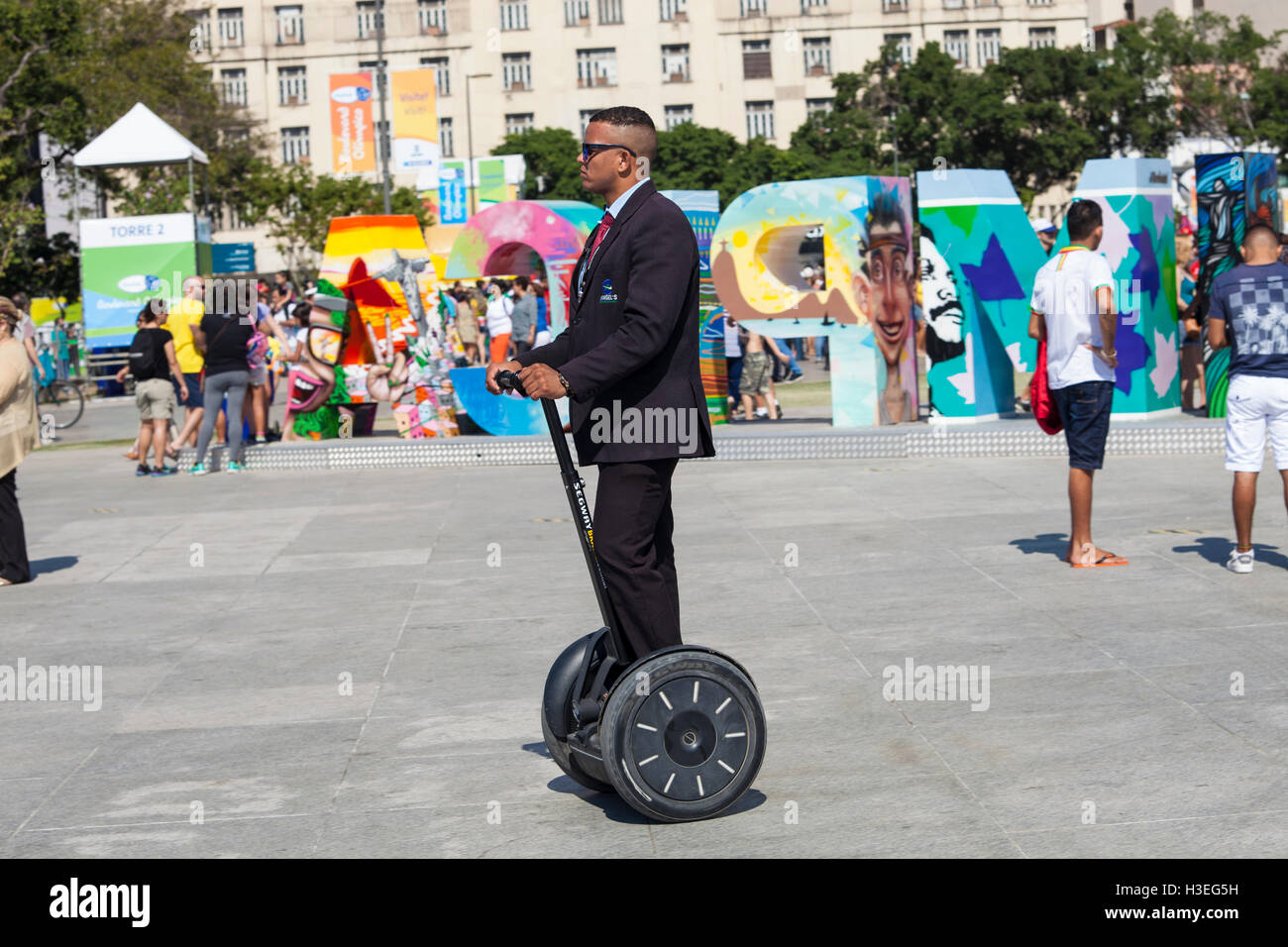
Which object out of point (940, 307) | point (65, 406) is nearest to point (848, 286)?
point (940, 307)

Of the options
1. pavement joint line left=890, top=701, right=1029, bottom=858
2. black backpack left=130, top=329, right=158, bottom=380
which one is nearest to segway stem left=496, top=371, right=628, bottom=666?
pavement joint line left=890, top=701, right=1029, bottom=858

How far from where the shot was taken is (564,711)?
471cm

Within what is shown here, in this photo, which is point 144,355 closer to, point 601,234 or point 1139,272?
point 1139,272

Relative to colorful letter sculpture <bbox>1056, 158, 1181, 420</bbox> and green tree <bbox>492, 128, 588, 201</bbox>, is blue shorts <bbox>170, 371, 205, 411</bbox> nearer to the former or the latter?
colorful letter sculpture <bbox>1056, 158, 1181, 420</bbox>

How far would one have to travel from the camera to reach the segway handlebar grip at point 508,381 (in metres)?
4.40

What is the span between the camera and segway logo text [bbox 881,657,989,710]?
19.2 feet

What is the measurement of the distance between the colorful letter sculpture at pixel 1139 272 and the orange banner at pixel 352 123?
2993cm

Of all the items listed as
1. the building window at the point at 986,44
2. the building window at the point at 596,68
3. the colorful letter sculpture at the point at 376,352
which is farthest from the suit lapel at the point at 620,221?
the building window at the point at 986,44

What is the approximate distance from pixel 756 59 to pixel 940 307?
2397 inches

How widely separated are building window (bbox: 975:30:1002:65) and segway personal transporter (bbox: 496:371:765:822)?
73.0 metres

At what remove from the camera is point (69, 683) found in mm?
6719
